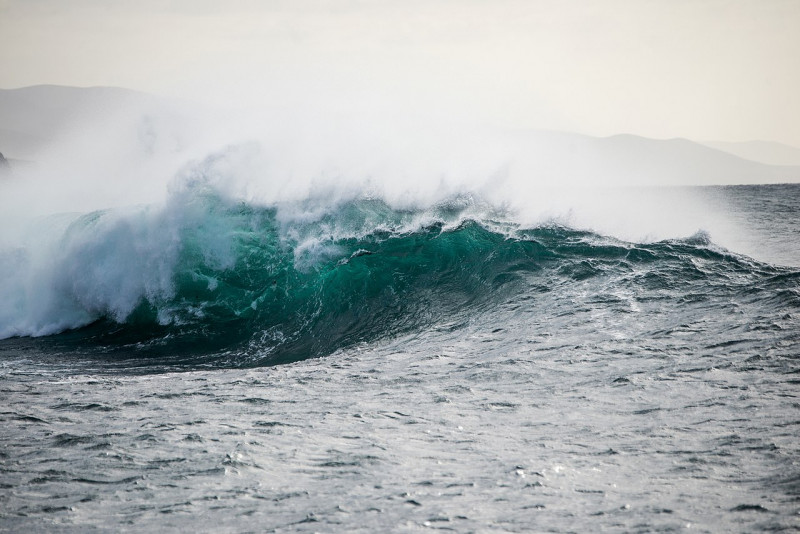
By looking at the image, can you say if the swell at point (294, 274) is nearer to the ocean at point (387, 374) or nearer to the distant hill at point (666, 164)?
the ocean at point (387, 374)

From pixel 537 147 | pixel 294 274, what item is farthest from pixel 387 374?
pixel 537 147

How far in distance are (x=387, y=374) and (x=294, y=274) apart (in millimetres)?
4867

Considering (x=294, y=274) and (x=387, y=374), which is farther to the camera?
(x=294, y=274)

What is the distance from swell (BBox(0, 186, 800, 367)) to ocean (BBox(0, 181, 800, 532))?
0.05 metres

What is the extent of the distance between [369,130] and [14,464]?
502 inches

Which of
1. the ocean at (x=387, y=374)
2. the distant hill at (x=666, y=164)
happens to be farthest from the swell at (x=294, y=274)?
the distant hill at (x=666, y=164)

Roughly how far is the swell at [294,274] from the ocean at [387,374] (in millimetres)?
50

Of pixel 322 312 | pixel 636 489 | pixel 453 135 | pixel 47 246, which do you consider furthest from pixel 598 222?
pixel 47 246

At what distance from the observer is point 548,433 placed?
17.6ft

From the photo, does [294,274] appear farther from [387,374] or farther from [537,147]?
[537,147]

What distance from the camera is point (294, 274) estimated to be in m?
11.8

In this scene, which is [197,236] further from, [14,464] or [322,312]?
[14,464]

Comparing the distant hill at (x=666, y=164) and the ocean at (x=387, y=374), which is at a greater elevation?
the distant hill at (x=666, y=164)

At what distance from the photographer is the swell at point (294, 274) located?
10000mm
